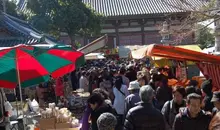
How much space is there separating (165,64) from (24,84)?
1036cm

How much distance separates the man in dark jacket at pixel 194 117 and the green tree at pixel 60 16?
19.0 meters

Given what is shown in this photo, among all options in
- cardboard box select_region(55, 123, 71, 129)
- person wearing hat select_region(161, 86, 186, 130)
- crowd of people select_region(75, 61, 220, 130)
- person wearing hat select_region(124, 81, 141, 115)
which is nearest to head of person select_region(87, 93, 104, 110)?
crowd of people select_region(75, 61, 220, 130)

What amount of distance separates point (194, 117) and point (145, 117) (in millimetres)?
562

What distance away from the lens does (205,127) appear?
4.08 metres

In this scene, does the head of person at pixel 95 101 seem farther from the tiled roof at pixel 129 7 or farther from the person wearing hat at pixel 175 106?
the tiled roof at pixel 129 7

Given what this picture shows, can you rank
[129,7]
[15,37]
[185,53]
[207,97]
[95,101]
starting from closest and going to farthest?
[95,101], [207,97], [185,53], [15,37], [129,7]

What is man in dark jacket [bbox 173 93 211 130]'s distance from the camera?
13.4 feet

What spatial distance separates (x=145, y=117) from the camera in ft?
14.1

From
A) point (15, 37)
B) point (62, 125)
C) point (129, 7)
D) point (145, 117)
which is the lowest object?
point (62, 125)

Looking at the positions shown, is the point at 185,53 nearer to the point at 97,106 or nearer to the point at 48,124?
the point at 97,106

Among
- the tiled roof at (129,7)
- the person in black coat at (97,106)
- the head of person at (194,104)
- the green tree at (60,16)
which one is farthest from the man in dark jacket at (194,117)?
the tiled roof at (129,7)

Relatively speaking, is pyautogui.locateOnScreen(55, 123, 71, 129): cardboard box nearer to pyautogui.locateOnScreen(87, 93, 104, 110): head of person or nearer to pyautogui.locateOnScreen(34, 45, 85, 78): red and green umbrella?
pyautogui.locateOnScreen(34, 45, 85, 78): red and green umbrella

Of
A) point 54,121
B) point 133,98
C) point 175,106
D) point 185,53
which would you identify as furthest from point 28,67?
point 185,53

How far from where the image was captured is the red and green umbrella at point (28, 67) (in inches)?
200
